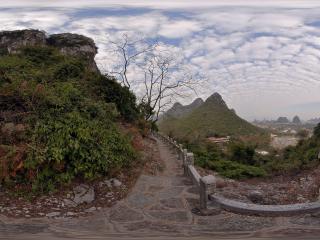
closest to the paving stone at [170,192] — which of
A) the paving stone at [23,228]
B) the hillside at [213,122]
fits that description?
the paving stone at [23,228]

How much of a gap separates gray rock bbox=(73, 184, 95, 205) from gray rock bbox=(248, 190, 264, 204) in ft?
12.5

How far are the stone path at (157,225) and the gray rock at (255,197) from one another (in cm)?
132

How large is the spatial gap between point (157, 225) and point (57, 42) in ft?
77.0

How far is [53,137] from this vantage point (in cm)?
1061

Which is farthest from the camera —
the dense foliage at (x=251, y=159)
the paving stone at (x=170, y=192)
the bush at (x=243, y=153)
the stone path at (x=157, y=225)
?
the bush at (x=243, y=153)

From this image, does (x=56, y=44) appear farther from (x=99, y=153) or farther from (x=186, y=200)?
A: (x=186, y=200)

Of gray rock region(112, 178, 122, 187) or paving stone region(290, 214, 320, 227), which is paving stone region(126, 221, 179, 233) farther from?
gray rock region(112, 178, 122, 187)

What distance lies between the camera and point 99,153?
11.0m

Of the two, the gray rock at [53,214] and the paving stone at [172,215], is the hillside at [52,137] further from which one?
the paving stone at [172,215]

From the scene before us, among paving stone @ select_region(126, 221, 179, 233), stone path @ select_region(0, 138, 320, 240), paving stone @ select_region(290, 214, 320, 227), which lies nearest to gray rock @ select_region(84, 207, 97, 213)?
stone path @ select_region(0, 138, 320, 240)

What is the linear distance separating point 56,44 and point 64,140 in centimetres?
2017

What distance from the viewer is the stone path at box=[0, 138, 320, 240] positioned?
24.9ft

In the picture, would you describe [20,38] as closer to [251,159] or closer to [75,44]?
[75,44]

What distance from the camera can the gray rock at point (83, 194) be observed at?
9711 millimetres
